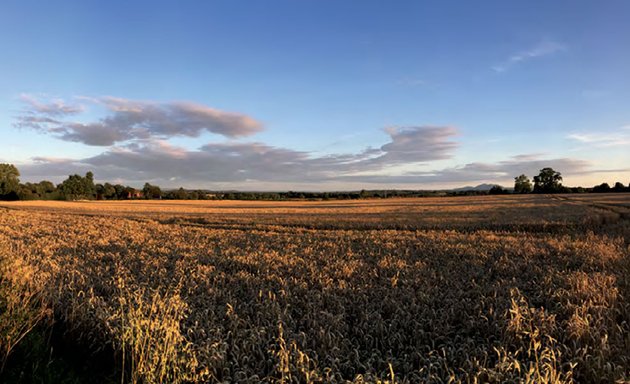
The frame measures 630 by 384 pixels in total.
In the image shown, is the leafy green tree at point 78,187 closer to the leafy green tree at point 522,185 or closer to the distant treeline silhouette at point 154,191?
the distant treeline silhouette at point 154,191

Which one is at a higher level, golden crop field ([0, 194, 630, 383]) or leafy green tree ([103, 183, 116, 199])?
leafy green tree ([103, 183, 116, 199])

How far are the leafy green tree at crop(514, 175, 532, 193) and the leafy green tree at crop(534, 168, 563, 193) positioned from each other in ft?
18.4

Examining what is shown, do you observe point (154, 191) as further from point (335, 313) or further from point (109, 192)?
point (335, 313)

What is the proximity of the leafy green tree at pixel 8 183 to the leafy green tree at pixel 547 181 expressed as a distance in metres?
183

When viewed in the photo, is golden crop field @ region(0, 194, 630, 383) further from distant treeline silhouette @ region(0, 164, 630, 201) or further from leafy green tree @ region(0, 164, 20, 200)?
leafy green tree @ region(0, 164, 20, 200)

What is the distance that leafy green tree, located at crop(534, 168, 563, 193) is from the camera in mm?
136750

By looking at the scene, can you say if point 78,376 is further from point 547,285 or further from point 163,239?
point 163,239

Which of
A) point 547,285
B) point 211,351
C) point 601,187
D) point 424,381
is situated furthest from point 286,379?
point 601,187

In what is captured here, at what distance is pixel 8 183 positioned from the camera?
107m

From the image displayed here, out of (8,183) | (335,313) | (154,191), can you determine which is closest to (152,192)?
(154,191)

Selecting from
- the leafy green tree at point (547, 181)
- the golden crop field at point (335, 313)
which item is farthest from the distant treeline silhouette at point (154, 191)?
the golden crop field at point (335, 313)

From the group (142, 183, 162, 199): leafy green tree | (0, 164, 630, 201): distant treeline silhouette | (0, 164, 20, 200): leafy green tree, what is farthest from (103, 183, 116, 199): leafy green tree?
(0, 164, 20, 200): leafy green tree

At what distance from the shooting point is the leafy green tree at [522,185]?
5901 inches

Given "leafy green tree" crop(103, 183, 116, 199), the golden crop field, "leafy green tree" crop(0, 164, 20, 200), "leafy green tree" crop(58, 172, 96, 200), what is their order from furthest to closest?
"leafy green tree" crop(103, 183, 116, 199), "leafy green tree" crop(58, 172, 96, 200), "leafy green tree" crop(0, 164, 20, 200), the golden crop field
